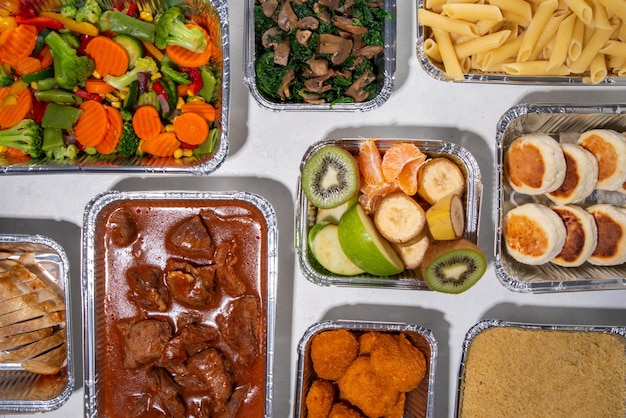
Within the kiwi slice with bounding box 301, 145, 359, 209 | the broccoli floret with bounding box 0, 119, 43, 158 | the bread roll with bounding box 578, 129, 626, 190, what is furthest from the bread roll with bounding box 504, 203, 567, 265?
the broccoli floret with bounding box 0, 119, 43, 158

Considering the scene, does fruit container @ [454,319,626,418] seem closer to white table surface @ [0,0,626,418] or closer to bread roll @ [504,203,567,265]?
white table surface @ [0,0,626,418]

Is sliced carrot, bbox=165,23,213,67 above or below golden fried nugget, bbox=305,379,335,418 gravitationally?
above

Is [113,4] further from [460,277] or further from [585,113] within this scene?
[585,113]

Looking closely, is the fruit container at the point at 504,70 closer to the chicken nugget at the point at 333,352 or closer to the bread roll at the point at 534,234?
the bread roll at the point at 534,234

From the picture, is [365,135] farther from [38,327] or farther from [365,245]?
[38,327]

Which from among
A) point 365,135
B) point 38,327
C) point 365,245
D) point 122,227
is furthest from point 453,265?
point 38,327

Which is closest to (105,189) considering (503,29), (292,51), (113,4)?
(113,4)
